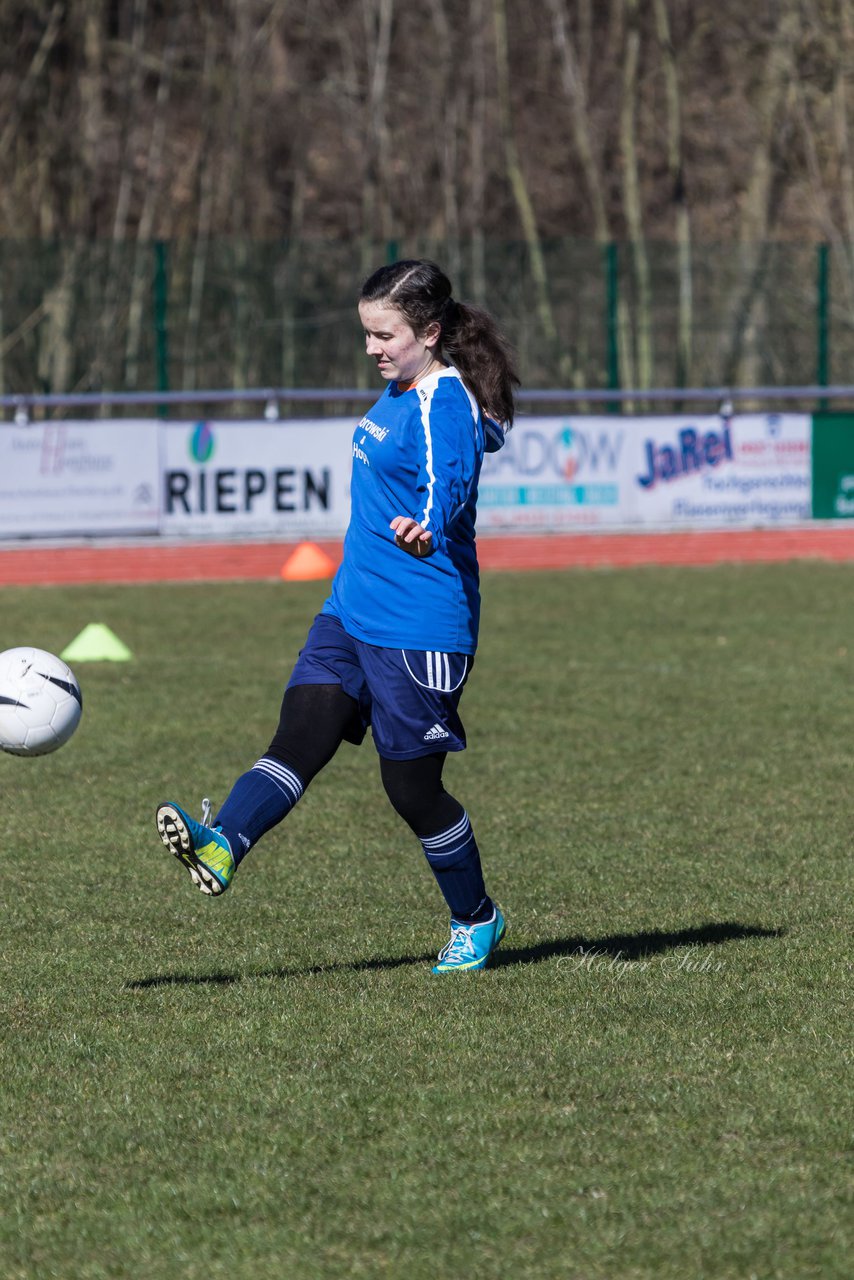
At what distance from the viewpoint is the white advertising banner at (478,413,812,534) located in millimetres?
19953

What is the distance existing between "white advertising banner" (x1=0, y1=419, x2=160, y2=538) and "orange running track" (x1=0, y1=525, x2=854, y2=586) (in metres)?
0.28

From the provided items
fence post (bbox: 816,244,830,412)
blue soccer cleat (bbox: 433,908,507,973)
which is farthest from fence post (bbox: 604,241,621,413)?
blue soccer cleat (bbox: 433,908,507,973)

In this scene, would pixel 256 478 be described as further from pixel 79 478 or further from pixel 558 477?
pixel 558 477

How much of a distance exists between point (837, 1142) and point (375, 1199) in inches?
40.1

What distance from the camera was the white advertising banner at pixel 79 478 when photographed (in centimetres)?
1850

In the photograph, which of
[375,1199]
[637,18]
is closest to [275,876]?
[375,1199]

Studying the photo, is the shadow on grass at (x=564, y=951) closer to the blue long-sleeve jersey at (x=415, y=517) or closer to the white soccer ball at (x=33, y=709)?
the white soccer ball at (x=33, y=709)

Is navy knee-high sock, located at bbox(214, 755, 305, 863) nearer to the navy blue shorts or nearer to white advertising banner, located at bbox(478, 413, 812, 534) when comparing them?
the navy blue shorts

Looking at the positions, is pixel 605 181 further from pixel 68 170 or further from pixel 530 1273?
pixel 530 1273

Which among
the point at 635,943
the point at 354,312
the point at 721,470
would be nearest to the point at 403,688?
the point at 635,943

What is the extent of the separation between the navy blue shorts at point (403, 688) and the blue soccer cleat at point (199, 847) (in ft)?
1.67

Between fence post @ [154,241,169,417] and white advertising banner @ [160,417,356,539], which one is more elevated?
fence post @ [154,241,169,417]

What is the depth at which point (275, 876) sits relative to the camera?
683cm
